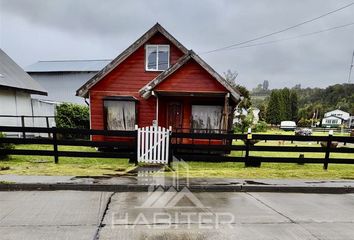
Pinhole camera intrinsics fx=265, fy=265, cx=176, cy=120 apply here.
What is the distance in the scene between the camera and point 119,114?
1302 centimetres

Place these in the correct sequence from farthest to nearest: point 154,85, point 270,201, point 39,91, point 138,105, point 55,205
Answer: point 39,91 < point 138,105 < point 154,85 < point 270,201 < point 55,205

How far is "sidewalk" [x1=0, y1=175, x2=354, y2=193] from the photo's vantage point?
6188 millimetres

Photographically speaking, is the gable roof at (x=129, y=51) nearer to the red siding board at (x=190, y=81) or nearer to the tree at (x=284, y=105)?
the red siding board at (x=190, y=81)

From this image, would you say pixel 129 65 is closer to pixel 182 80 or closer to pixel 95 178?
pixel 182 80

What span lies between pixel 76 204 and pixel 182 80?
25.5ft

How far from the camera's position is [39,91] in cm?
1855

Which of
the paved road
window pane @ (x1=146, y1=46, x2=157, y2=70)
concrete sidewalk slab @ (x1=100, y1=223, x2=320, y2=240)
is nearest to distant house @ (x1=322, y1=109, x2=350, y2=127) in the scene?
window pane @ (x1=146, y1=46, x2=157, y2=70)

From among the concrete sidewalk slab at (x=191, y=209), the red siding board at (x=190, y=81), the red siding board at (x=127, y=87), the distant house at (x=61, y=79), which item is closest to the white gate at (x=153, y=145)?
the concrete sidewalk slab at (x=191, y=209)

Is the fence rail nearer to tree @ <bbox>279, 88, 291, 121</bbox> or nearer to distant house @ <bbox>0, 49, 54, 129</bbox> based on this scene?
distant house @ <bbox>0, 49, 54, 129</bbox>

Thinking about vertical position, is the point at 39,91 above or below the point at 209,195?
above

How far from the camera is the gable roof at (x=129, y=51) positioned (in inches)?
513

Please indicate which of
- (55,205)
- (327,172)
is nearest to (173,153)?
(55,205)

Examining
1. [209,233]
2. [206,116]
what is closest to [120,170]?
[209,233]

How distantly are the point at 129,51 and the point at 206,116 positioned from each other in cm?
501
